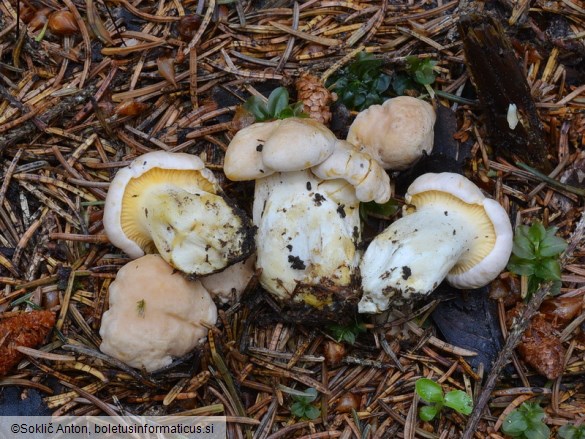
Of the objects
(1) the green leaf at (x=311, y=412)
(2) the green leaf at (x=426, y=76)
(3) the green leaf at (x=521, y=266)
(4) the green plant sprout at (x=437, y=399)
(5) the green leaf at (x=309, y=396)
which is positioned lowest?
(1) the green leaf at (x=311, y=412)

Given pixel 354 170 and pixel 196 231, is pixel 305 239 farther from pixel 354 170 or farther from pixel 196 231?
pixel 196 231

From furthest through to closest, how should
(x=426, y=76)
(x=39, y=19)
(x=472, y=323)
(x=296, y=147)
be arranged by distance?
1. (x=39, y=19)
2. (x=426, y=76)
3. (x=472, y=323)
4. (x=296, y=147)

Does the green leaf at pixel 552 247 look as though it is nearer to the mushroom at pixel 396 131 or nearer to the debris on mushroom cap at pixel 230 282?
the mushroom at pixel 396 131

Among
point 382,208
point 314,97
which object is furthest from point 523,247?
point 314,97

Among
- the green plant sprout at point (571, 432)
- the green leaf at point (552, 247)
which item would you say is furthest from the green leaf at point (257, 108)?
the green plant sprout at point (571, 432)

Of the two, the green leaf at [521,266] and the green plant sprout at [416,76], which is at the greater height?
the green plant sprout at [416,76]

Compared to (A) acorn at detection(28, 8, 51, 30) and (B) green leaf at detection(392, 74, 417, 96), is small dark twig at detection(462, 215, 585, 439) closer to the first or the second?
(B) green leaf at detection(392, 74, 417, 96)

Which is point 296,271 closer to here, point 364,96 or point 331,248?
point 331,248
